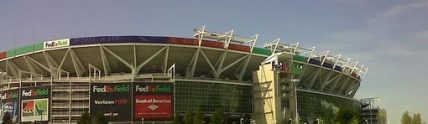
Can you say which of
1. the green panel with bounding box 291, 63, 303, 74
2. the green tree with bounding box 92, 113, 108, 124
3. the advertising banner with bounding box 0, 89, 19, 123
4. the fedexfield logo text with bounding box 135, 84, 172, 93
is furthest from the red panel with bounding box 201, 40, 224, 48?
the advertising banner with bounding box 0, 89, 19, 123

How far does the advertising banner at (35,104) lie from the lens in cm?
A: 10444

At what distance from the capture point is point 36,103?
106 metres

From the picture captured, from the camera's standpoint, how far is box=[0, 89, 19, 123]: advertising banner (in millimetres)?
107438

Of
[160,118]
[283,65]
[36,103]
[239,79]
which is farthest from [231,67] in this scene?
[36,103]

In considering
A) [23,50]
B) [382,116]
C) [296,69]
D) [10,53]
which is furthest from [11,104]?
[382,116]

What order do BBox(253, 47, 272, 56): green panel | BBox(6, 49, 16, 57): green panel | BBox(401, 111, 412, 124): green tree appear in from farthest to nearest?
BBox(6, 49, 16, 57): green panel → BBox(253, 47, 272, 56): green panel → BBox(401, 111, 412, 124): green tree

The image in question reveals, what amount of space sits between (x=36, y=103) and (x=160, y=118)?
2355 centimetres

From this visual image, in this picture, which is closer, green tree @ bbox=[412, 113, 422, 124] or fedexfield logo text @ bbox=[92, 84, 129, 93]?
green tree @ bbox=[412, 113, 422, 124]

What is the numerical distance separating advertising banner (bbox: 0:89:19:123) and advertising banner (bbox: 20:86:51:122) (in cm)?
199

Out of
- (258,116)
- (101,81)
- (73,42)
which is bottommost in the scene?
(258,116)

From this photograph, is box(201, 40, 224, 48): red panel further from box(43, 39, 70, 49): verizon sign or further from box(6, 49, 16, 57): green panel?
box(6, 49, 16, 57): green panel

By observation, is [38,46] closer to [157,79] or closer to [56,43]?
[56,43]

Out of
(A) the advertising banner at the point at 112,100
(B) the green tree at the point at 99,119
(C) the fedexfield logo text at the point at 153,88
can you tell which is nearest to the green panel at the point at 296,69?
(C) the fedexfield logo text at the point at 153,88

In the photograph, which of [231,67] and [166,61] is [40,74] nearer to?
[166,61]
